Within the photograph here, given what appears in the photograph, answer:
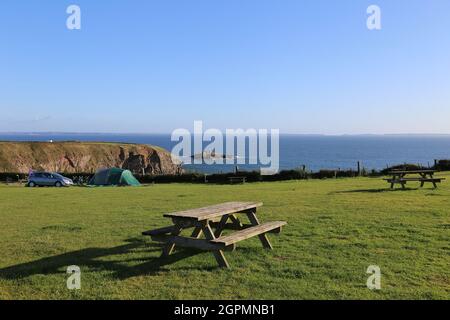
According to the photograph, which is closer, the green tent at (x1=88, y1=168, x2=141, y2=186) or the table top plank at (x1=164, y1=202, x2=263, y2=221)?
the table top plank at (x1=164, y1=202, x2=263, y2=221)

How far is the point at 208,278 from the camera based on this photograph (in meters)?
6.02

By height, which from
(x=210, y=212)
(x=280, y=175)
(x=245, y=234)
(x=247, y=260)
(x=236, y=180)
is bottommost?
(x=236, y=180)

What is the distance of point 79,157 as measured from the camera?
83.4 m

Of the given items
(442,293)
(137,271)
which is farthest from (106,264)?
(442,293)

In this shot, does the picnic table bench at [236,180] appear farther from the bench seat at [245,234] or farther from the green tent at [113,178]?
the bench seat at [245,234]

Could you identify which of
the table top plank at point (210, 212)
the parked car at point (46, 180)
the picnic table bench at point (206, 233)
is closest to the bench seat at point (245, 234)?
the picnic table bench at point (206, 233)

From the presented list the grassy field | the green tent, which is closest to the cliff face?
the green tent

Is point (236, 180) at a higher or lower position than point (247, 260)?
lower

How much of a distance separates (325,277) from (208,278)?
1.61 m

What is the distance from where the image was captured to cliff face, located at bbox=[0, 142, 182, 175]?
72.4 m

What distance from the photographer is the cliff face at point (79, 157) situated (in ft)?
237

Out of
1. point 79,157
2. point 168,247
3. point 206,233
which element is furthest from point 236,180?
point 79,157

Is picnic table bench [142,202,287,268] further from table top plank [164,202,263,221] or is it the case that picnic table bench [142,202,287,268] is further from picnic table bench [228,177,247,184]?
picnic table bench [228,177,247,184]

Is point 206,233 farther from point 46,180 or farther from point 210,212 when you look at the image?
point 46,180
